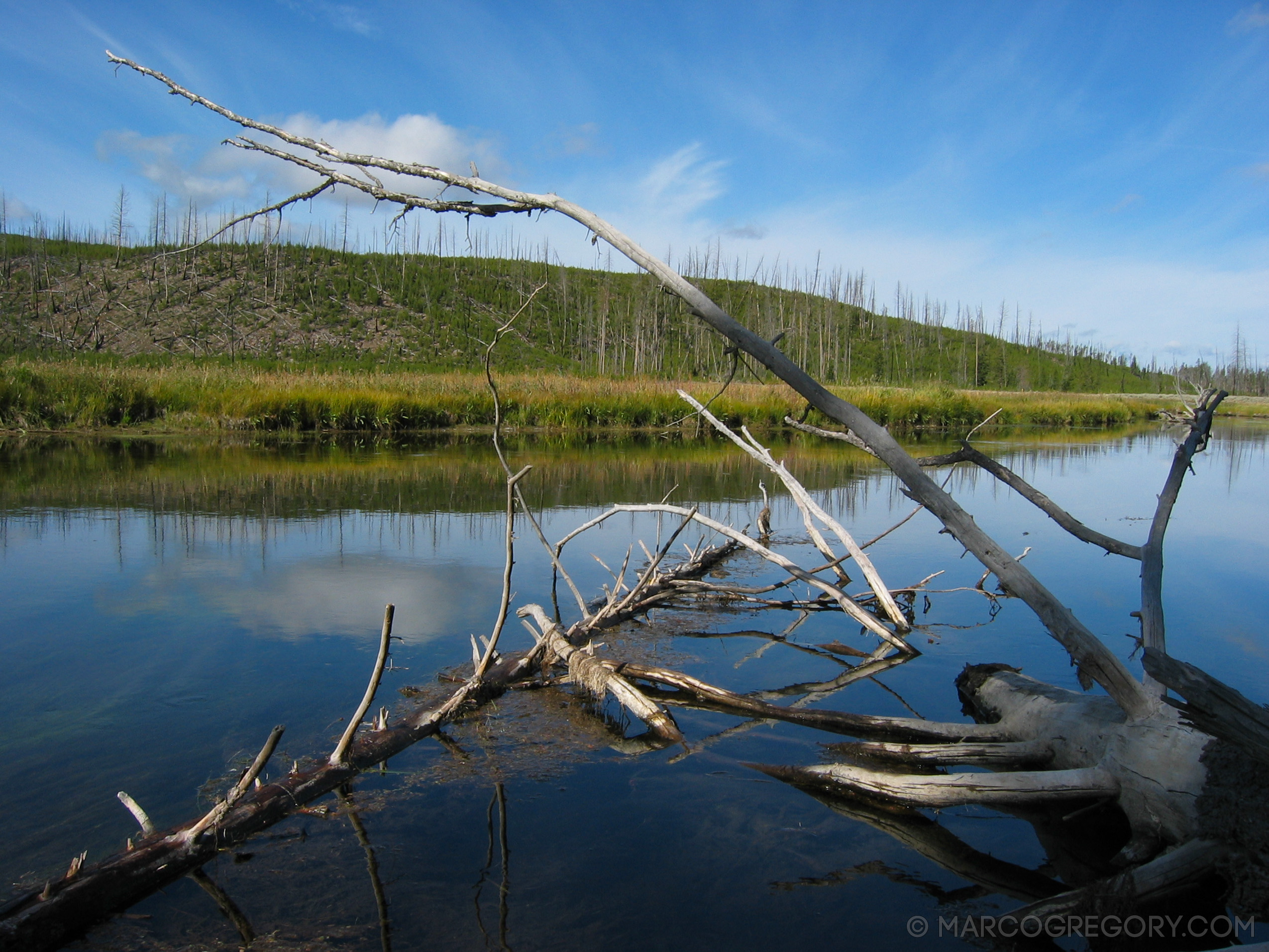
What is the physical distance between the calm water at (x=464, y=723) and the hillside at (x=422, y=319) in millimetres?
22146

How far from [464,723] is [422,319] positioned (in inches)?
1939

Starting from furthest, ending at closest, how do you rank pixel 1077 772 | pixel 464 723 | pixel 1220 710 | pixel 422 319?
pixel 422 319 < pixel 464 723 < pixel 1077 772 < pixel 1220 710

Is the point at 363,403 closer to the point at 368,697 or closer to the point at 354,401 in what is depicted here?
the point at 354,401

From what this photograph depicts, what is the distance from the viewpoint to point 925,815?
10.3ft

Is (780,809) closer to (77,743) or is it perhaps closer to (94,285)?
(77,743)

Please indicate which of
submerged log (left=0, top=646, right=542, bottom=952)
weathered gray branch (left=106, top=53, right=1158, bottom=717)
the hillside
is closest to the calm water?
submerged log (left=0, top=646, right=542, bottom=952)

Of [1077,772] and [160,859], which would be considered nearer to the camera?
[160,859]

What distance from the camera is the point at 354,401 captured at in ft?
61.4

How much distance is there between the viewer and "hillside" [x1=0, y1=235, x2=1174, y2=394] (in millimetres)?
40219

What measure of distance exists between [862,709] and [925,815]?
3.34 feet

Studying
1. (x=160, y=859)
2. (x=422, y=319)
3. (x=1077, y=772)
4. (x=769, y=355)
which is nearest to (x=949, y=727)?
(x=1077, y=772)

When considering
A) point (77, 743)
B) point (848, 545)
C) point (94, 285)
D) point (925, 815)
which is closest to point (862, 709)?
point (925, 815)

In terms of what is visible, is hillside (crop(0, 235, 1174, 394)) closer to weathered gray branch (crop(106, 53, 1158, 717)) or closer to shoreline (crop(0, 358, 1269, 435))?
shoreline (crop(0, 358, 1269, 435))

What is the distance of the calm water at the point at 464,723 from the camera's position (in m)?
2.51
